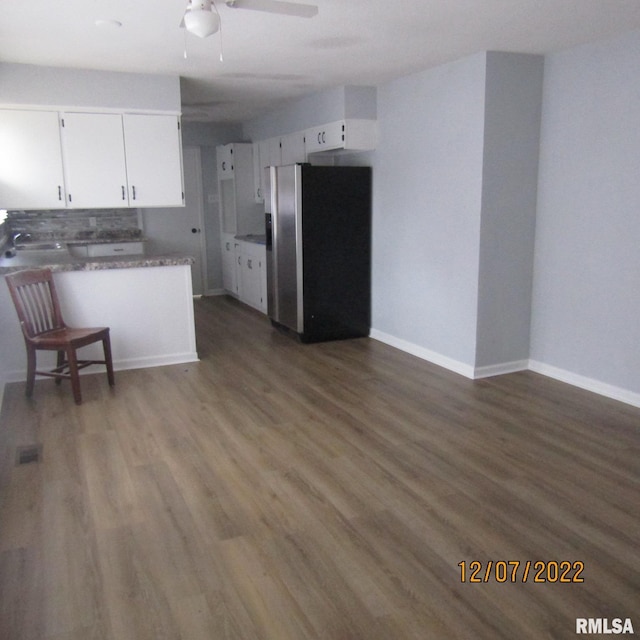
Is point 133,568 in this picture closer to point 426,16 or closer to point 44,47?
point 426,16

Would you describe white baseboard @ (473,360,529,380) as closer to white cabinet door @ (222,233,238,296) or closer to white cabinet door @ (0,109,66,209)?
white cabinet door @ (0,109,66,209)

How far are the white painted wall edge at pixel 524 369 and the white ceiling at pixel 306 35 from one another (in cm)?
227

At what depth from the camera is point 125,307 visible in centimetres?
482

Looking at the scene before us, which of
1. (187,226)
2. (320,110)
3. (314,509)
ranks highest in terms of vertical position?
(320,110)

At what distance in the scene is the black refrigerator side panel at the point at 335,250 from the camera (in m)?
5.45

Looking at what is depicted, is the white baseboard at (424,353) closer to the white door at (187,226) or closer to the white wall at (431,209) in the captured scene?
the white wall at (431,209)

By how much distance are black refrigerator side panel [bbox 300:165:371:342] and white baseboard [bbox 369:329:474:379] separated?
274 millimetres

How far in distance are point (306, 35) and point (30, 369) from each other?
290 centimetres

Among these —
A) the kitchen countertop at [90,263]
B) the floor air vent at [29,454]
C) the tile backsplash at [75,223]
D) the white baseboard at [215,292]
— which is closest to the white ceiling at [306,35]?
the kitchen countertop at [90,263]

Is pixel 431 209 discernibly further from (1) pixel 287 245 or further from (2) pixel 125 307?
(2) pixel 125 307

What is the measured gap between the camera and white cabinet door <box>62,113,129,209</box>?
4695 millimetres

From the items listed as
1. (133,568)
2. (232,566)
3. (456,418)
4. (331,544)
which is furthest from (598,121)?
(133,568)

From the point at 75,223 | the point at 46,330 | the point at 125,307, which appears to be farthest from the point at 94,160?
the point at 75,223

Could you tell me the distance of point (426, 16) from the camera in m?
→ 3.25
